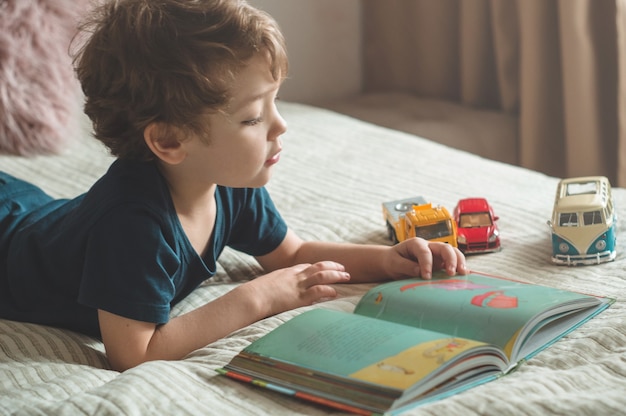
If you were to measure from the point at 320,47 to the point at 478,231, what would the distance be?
1.60 m

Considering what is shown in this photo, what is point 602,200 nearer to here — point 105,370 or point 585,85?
point 105,370

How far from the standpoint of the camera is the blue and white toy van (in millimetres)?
1204

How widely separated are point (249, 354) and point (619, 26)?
141 cm

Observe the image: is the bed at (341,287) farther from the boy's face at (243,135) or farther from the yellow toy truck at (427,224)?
the boy's face at (243,135)

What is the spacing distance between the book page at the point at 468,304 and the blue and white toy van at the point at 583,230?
171 mm

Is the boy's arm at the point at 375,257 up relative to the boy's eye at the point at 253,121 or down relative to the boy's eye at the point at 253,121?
down

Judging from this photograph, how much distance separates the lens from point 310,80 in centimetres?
282

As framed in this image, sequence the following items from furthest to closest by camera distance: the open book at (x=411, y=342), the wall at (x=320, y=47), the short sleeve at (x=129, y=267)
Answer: the wall at (x=320, y=47) < the short sleeve at (x=129, y=267) < the open book at (x=411, y=342)

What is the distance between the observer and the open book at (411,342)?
0.83 m

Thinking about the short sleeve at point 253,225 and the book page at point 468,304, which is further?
the short sleeve at point 253,225

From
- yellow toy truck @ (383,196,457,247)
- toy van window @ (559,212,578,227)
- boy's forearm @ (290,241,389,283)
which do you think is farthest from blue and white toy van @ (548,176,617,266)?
boy's forearm @ (290,241,389,283)

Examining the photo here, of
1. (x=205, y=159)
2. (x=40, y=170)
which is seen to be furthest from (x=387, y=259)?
(x=40, y=170)

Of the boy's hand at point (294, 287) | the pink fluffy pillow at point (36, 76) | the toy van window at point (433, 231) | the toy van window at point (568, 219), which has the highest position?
the pink fluffy pillow at point (36, 76)

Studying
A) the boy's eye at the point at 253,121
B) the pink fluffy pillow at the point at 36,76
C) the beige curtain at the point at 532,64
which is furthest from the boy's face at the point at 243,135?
the beige curtain at the point at 532,64
